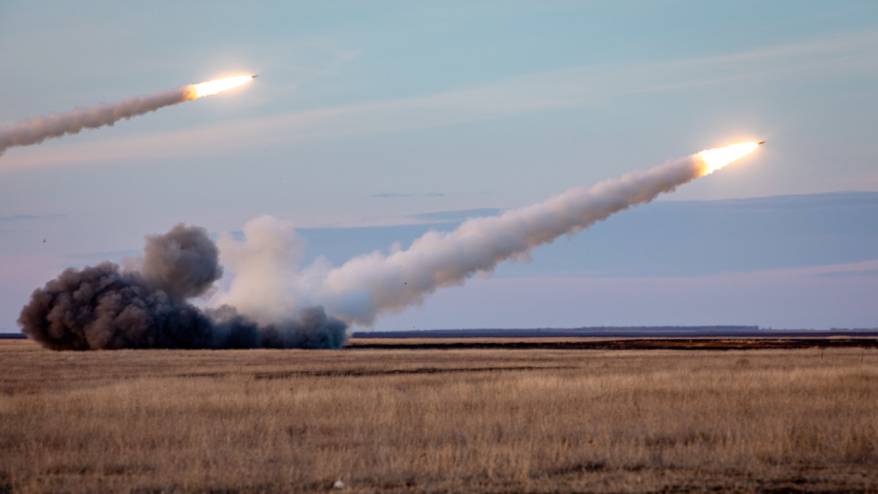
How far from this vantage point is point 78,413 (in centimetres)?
2659

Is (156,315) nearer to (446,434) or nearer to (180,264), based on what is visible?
(180,264)

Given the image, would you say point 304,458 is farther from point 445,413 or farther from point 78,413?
point 78,413

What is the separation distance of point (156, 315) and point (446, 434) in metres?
67.6

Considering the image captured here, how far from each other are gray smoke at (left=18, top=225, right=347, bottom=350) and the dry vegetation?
47231mm

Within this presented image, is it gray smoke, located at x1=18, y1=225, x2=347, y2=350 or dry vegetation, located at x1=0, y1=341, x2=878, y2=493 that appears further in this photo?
gray smoke, located at x1=18, y1=225, x2=347, y2=350

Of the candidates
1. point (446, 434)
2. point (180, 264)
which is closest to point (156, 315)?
point (180, 264)

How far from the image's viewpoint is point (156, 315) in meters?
87.1

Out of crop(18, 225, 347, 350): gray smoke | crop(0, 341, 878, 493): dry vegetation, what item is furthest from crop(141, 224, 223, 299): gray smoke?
crop(0, 341, 878, 493): dry vegetation

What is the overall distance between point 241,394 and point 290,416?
18.0 ft

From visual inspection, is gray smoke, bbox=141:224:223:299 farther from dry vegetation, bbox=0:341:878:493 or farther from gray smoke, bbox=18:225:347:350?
dry vegetation, bbox=0:341:878:493

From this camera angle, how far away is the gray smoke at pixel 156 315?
85812 mm

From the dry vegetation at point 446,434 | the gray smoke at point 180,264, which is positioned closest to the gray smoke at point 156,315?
the gray smoke at point 180,264

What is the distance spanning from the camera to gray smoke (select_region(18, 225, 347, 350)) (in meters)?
85.8

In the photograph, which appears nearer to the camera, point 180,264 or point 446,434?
point 446,434
